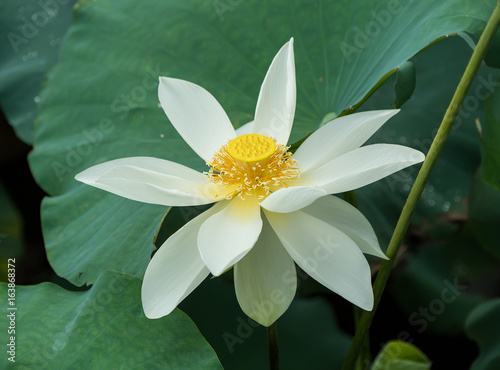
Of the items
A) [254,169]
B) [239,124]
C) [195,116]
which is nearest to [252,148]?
[254,169]

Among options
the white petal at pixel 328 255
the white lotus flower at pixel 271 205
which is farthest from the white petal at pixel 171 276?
the white petal at pixel 328 255

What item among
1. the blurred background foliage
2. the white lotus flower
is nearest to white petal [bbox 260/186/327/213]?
the white lotus flower

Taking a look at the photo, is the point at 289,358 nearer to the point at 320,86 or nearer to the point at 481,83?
the point at 320,86

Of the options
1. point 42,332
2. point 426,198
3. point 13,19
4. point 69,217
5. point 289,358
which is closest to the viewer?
point 42,332

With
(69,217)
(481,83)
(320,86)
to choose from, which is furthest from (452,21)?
(69,217)

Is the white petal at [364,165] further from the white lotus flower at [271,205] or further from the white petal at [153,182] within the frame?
the white petal at [153,182]

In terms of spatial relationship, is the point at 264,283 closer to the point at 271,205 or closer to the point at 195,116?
the point at 271,205
